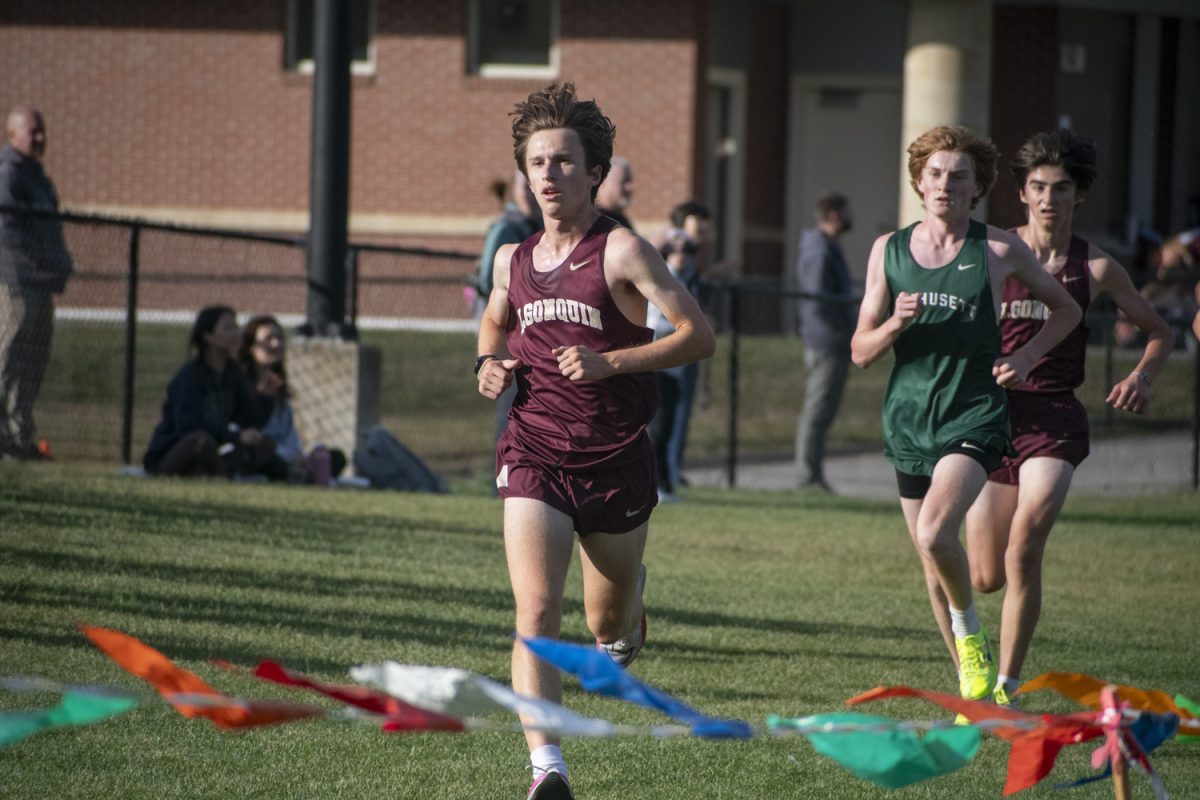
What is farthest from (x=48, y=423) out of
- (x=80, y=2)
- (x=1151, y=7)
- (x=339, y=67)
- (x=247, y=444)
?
(x=1151, y=7)

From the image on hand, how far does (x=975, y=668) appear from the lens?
6.32 metres

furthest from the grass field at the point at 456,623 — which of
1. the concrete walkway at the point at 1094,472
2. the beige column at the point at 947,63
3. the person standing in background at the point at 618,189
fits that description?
the beige column at the point at 947,63

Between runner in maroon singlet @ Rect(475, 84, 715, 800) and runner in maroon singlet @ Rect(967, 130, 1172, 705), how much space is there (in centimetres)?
185

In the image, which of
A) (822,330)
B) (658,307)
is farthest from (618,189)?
(658,307)

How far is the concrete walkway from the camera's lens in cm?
1533

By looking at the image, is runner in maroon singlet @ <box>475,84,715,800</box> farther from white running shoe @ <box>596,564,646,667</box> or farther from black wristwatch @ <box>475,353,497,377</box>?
white running shoe @ <box>596,564,646,667</box>

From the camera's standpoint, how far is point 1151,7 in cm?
2639

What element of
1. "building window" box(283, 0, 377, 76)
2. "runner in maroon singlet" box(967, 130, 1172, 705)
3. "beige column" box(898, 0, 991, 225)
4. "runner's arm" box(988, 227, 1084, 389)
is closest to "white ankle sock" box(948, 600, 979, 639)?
"runner in maroon singlet" box(967, 130, 1172, 705)

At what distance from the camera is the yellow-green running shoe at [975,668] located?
6281 millimetres

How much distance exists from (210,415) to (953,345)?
673cm

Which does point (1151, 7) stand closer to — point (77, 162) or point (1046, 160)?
point (77, 162)

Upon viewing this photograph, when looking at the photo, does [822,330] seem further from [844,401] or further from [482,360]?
[482,360]

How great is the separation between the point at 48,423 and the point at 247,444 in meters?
2.83

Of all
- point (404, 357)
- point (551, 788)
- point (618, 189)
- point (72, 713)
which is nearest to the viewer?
point (72, 713)
